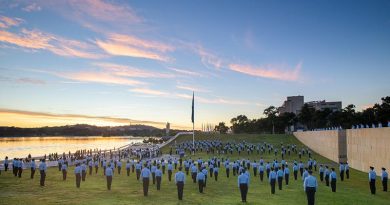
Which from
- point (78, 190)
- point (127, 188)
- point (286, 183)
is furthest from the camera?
point (286, 183)

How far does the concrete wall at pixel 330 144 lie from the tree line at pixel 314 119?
22191mm

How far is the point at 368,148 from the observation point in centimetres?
3606

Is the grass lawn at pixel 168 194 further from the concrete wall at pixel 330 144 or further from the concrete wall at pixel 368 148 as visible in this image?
the concrete wall at pixel 330 144

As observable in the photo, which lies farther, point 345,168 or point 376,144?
point 376,144

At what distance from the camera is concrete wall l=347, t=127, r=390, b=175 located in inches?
1254

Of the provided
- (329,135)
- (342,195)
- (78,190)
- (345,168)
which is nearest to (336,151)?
(329,135)

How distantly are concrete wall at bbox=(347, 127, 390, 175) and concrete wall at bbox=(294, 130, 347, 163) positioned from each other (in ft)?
11.6

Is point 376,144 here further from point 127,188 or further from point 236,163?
point 127,188

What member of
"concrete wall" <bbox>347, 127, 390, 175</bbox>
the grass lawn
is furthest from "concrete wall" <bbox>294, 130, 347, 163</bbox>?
the grass lawn

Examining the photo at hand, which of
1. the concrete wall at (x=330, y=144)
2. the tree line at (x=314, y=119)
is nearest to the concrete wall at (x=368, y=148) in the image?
the concrete wall at (x=330, y=144)

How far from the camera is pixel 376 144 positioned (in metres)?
33.9

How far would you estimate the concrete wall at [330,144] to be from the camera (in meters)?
47.2

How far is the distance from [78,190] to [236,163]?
1547 cm

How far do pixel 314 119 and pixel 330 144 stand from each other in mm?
72947
